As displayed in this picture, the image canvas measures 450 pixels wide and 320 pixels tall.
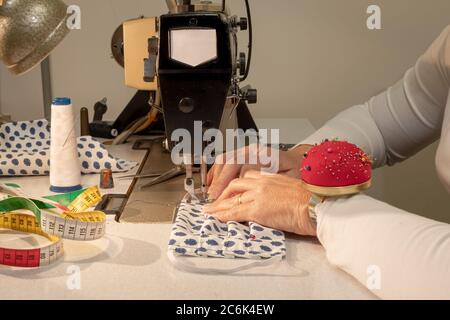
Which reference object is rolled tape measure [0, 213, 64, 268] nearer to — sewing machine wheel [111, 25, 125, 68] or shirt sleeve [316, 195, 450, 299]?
shirt sleeve [316, 195, 450, 299]

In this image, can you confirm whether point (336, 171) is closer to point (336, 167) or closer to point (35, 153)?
point (336, 167)

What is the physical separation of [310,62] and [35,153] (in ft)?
4.07

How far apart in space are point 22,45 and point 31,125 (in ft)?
2.01

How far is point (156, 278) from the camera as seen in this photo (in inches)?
34.0

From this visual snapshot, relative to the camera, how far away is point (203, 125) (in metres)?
1.11

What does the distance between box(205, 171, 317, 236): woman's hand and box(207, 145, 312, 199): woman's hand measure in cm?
10

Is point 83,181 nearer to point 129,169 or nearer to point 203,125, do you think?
point 129,169

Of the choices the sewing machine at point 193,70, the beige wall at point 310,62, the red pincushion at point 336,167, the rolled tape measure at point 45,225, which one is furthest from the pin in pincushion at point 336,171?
the beige wall at point 310,62

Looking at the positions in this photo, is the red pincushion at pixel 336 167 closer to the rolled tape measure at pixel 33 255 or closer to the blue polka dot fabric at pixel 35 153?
the rolled tape measure at pixel 33 255

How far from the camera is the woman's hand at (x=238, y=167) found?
1.20m

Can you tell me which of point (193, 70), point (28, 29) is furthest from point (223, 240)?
point (28, 29)

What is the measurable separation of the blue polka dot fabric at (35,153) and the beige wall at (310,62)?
772 mm

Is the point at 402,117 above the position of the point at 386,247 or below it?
above
